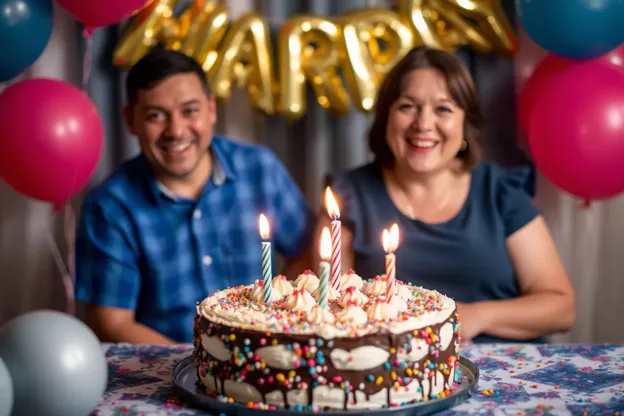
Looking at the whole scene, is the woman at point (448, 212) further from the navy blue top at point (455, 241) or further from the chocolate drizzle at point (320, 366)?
the chocolate drizzle at point (320, 366)

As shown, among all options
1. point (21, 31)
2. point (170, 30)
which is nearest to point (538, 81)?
point (170, 30)

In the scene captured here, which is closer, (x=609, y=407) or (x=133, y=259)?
(x=609, y=407)

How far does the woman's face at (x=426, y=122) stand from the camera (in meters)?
2.28

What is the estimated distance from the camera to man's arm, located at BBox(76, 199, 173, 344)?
7.89 ft

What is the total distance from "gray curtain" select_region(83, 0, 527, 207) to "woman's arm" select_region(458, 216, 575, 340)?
0.66 meters

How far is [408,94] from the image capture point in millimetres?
2301

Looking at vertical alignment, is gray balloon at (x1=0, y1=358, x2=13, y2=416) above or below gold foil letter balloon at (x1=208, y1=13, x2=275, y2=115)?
below

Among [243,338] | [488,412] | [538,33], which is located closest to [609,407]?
[488,412]

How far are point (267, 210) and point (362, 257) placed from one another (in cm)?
42

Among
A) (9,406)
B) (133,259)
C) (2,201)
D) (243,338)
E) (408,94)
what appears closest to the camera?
(9,406)

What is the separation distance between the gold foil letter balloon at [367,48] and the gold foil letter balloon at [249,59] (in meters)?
0.28

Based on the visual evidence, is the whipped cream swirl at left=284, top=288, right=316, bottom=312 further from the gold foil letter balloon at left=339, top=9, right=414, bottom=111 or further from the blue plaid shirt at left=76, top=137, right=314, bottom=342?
the gold foil letter balloon at left=339, top=9, right=414, bottom=111

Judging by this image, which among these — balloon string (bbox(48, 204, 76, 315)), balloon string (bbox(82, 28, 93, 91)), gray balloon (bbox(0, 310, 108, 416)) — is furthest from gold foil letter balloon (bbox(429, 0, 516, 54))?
gray balloon (bbox(0, 310, 108, 416))

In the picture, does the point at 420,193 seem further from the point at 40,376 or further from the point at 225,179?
the point at 40,376
